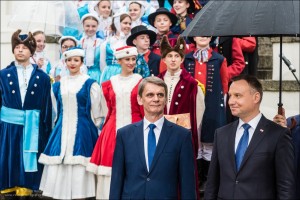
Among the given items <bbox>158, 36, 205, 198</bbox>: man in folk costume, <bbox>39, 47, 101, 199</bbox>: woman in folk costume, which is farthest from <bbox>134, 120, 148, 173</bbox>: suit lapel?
<bbox>39, 47, 101, 199</bbox>: woman in folk costume

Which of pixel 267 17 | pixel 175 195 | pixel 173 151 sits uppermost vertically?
pixel 267 17

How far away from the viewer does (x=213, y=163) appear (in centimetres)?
577

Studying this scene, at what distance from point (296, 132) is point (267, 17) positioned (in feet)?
4.06

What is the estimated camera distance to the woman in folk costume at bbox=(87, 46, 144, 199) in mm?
8547

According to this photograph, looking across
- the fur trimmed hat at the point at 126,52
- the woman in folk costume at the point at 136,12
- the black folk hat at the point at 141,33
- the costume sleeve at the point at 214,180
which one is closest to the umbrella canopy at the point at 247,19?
the costume sleeve at the point at 214,180

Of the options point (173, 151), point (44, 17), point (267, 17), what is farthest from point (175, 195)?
point (44, 17)

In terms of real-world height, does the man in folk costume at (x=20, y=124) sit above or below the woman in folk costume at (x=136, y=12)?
below

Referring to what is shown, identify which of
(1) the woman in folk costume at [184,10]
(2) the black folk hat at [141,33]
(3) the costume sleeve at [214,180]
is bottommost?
(3) the costume sleeve at [214,180]

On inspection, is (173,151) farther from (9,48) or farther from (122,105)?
(9,48)

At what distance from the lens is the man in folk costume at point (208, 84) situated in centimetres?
886

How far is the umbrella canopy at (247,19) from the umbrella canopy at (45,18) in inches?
174

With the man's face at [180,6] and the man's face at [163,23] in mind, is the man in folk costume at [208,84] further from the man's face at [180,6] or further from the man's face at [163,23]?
the man's face at [180,6]

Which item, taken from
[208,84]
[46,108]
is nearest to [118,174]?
[208,84]

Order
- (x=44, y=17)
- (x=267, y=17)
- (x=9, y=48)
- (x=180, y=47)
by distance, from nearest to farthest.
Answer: (x=267, y=17) < (x=180, y=47) < (x=44, y=17) < (x=9, y=48)
